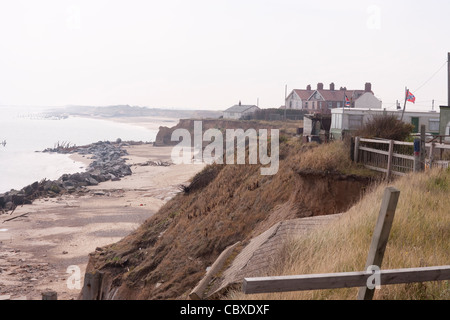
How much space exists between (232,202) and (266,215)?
3.26 m

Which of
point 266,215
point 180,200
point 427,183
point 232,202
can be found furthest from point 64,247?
point 427,183

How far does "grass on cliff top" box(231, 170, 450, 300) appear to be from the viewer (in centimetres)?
666

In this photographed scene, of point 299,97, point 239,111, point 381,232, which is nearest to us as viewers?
point 381,232

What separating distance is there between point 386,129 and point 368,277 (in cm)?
1543

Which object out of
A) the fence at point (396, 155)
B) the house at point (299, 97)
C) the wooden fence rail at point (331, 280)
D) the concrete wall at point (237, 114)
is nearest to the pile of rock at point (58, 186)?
the fence at point (396, 155)

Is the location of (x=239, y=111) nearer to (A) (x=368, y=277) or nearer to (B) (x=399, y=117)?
(B) (x=399, y=117)

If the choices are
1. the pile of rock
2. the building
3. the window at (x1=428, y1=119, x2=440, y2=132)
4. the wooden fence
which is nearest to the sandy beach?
the pile of rock

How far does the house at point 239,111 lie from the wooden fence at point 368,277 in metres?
95.8

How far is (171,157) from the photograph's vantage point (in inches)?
3465

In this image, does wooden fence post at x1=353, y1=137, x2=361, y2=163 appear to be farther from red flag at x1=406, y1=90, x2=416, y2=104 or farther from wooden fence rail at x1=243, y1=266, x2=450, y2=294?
red flag at x1=406, y1=90, x2=416, y2=104

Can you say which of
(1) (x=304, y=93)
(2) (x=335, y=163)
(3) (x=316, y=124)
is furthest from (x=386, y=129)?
(1) (x=304, y=93)

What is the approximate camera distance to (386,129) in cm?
1988

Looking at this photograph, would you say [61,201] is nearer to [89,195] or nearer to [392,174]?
[89,195]

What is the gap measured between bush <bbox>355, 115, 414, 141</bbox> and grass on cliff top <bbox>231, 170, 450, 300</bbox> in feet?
28.7
